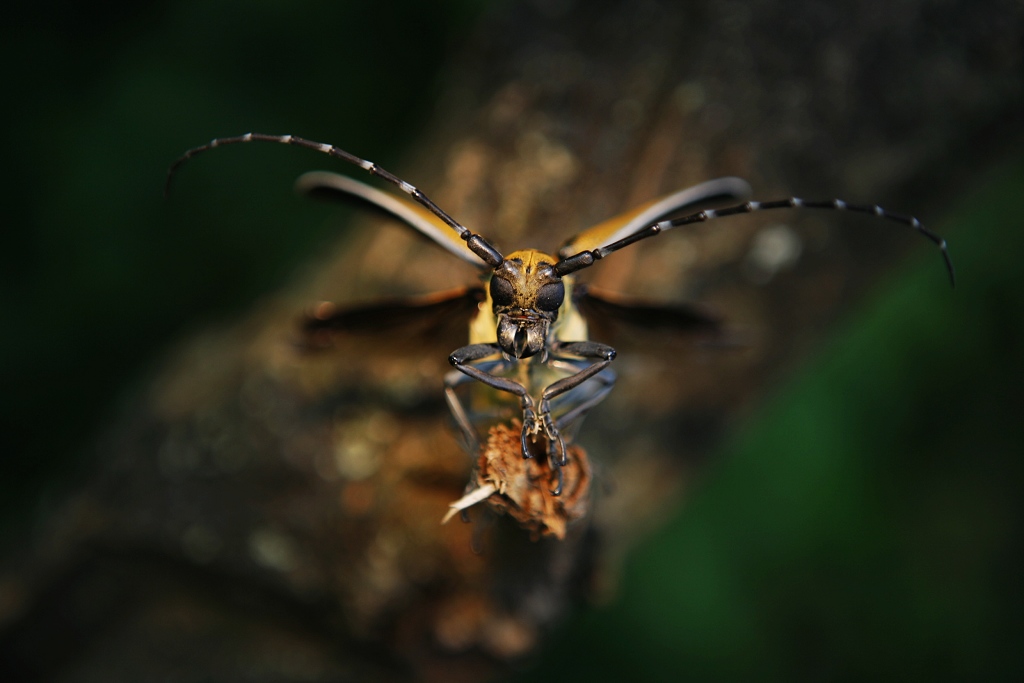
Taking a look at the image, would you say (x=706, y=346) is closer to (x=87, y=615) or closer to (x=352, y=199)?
(x=352, y=199)

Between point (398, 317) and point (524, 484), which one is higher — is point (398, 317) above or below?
above

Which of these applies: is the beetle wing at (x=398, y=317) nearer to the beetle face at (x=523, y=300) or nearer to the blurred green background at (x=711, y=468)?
the beetle face at (x=523, y=300)

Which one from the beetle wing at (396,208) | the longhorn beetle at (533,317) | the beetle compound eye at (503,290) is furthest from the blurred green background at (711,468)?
the beetle compound eye at (503,290)

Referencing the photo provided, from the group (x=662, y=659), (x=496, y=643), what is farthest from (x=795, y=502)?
(x=496, y=643)

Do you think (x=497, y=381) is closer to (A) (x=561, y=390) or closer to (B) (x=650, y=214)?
(A) (x=561, y=390)

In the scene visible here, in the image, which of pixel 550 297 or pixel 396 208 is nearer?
pixel 550 297

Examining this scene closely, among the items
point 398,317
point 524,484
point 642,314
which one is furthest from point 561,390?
point 398,317

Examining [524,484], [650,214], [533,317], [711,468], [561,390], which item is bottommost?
[524,484]
